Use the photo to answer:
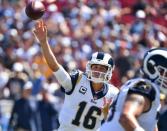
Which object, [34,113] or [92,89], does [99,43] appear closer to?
[34,113]

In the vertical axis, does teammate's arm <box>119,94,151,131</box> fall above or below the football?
below

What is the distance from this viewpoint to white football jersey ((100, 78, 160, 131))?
181 inches

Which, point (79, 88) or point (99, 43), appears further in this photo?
point (99, 43)

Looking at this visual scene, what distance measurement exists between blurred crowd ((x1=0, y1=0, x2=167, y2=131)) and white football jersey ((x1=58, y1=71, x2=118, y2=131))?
462 cm

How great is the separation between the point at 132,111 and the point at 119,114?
0.14 metres

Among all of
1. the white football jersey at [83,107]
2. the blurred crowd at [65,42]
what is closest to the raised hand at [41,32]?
the white football jersey at [83,107]

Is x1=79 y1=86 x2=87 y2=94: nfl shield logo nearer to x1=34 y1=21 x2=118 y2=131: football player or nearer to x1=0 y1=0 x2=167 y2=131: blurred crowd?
x1=34 y1=21 x2=118 y2=131: football player

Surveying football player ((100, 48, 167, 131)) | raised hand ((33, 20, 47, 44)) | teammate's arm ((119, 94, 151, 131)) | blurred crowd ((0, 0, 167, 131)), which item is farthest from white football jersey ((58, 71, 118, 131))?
blurred crowd ((0, 0, 167, 131))

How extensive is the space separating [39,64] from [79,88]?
269 inches

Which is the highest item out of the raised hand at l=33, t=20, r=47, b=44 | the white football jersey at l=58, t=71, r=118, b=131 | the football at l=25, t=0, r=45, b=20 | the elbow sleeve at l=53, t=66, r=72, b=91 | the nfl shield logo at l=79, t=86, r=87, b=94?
the football at l=25, t=0, r=45, b=20

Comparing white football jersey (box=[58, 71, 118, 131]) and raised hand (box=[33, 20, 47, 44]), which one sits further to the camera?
white football jersey (box=[58, 71, 118, 131])

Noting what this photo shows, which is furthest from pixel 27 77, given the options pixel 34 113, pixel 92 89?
pixel 92 89

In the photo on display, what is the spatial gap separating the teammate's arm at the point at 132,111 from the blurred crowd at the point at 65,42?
22.3 ft

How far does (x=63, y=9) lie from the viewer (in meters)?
16.1
